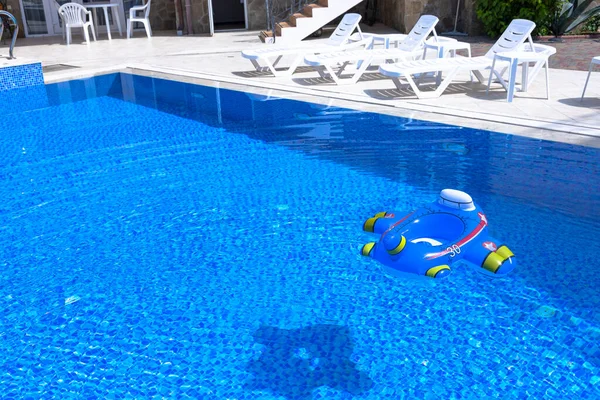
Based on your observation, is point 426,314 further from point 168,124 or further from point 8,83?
point 8,83

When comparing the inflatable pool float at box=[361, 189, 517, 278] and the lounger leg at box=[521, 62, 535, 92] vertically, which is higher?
the lounger leg at box=[521, 62, 535, 92]

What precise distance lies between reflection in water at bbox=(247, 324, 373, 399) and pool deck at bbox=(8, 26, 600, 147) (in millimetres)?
3938

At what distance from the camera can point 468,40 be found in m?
12.6

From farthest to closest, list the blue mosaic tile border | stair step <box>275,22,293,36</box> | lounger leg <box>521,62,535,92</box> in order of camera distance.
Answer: stair step <box>275,22,293,36</box>, the blue mosaic tile border, lounger leg <box>521,62,535,92</box>

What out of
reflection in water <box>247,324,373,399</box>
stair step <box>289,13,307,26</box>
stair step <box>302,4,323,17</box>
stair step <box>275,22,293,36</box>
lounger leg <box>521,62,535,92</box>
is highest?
stair step <box>302,4,323,17</box>

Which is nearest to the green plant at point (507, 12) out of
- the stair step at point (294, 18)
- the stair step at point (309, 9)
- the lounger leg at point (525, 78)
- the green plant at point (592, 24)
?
the green plant at point (592, 24)

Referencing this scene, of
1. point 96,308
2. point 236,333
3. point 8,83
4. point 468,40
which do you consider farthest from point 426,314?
point 468,40

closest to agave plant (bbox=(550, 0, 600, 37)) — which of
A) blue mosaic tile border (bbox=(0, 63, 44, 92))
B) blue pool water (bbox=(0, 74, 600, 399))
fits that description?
blue pool water (bbox=(0, 74, 600, 399))

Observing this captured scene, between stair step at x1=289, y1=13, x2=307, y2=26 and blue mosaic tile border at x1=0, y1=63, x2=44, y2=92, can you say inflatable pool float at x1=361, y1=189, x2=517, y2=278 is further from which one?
stair step at x1=289, y1=13, x2=307, y2=26

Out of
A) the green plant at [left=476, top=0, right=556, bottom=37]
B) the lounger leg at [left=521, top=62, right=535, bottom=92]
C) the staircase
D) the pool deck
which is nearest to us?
the pool deck

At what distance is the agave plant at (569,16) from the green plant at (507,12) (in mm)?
237

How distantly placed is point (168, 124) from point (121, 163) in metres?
1.56

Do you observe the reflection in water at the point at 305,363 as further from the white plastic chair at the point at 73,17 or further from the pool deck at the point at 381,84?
the white plastic chair at the point at 73,17

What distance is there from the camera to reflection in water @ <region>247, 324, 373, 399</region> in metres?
3.23
